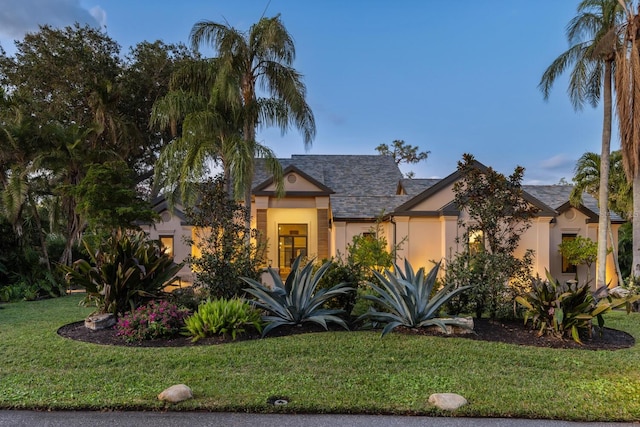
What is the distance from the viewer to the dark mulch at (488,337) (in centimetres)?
597

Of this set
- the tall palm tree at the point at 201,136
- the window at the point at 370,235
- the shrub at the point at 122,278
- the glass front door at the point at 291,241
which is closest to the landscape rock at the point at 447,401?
the shrub at the point at 122,278

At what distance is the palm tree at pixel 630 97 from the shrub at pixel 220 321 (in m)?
11.9

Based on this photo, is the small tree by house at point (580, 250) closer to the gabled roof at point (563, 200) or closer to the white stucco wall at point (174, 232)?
the gabled roof at point (563, 200)

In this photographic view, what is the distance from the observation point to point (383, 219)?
15594mm

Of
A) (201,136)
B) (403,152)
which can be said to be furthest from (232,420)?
(403,152)

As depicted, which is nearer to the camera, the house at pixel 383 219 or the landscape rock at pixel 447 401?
the landscape rock at pixel 447 401

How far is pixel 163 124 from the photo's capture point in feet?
40.7

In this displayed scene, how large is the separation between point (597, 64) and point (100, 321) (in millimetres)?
16306

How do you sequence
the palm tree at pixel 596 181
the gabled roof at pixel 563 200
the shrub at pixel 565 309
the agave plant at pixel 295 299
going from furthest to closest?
1. the gabled roof at pixel 563 200
2. the palm tree at pixel 596 181
3. the agave plant at pixel 295 299
4. the shrub at pixel 565 309

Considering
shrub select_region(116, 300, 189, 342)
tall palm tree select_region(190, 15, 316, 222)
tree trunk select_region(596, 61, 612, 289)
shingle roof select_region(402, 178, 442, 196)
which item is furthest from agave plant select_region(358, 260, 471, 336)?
shingle roof select_region(402, 178, 442, 196)

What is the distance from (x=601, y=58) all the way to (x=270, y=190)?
13.0 m

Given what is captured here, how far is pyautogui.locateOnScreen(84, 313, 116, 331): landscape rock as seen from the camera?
267 inches

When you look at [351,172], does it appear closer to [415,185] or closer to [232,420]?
[415,185]

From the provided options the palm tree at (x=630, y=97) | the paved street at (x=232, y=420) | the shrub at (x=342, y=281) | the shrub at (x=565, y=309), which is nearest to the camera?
the paved street at (x=232, y=420)
